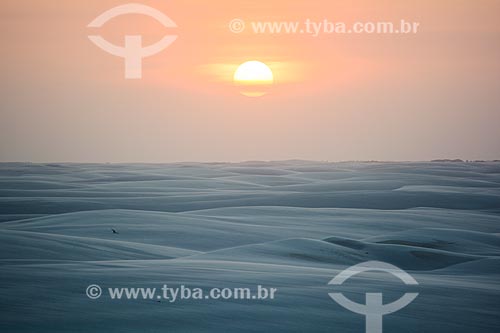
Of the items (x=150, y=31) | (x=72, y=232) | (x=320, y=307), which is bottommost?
(x=320, y=307)

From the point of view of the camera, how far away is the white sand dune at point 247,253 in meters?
8.41

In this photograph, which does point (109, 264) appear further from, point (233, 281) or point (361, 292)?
point (361, 292)

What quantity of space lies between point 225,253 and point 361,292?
12.9ft

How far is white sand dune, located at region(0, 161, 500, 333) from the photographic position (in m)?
8.41

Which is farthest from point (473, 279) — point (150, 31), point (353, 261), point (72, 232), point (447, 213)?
point (150, 31)

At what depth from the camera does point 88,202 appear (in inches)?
933

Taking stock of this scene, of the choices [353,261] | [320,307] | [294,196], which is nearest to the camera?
[320,307]

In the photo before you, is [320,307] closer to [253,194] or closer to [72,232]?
[72,232]

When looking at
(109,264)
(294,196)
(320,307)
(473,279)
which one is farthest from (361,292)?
(294,196)

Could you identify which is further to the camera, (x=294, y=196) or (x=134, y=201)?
(x=294, y=196)

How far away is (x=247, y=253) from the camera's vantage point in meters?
13.3

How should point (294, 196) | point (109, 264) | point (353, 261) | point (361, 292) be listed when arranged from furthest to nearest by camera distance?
1. point (294, 196)
2. point (353, 261)
3. point (109, 264)
4. point (361, 292)

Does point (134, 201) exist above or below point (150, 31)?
below

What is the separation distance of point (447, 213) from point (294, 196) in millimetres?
5618
